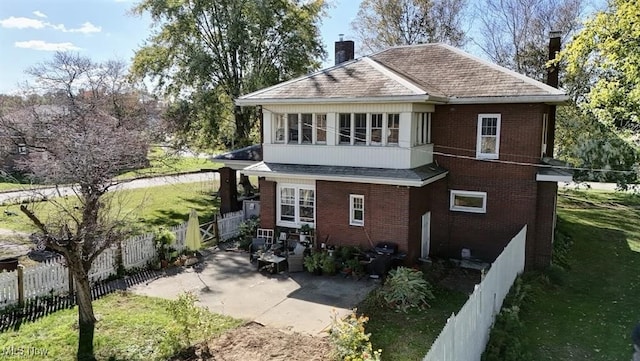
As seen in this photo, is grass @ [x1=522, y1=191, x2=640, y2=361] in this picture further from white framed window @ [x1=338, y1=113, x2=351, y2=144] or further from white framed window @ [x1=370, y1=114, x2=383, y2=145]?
white framed window @ [x1=338, y1=113, x2=351, y2=144]

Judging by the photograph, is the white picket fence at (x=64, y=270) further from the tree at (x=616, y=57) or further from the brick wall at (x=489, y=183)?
the tree at (x=616, y=57)

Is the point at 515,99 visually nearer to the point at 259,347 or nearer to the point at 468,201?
the point at 468,201

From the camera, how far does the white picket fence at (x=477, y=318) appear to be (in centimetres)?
680

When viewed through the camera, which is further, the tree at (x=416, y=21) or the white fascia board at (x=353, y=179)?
the tree at (x=416, y=21)

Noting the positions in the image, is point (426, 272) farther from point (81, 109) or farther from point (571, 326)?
point (81, 109)

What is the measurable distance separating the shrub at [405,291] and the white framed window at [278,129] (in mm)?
7385

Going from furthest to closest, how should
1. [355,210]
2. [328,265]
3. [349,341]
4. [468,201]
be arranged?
1. [468,201]
2. [355,210]
3. [328,265]
4. [349,341]

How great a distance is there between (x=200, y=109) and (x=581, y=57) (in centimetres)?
2148

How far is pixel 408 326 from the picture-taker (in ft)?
36.7

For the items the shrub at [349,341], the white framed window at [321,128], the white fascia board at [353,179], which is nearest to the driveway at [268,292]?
the shrub at [349,341]

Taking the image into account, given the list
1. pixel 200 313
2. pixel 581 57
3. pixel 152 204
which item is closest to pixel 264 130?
pixel 200 313

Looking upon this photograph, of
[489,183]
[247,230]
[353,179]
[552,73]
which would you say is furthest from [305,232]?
[552,73]

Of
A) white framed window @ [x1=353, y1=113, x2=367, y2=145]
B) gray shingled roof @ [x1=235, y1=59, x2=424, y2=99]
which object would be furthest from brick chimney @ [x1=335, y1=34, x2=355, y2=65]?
white framed window @ [x1=353, y1=113, x2=367, y2=145]

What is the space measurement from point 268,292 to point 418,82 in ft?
31.7
